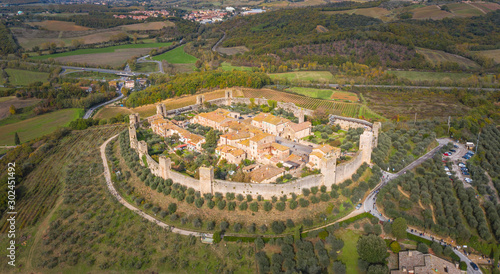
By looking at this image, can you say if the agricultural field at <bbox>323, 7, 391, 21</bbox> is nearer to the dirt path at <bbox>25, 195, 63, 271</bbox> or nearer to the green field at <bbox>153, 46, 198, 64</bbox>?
the green field at <bbox>153, 46, 198, 64</bbox>

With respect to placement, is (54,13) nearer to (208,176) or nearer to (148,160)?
(148,160)

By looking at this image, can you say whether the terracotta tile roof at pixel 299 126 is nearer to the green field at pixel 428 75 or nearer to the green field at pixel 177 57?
the green field at pixel 428 75

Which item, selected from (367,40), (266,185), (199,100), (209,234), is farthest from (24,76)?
(367,40)

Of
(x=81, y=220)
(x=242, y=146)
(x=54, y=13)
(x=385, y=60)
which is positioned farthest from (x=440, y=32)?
(x=54, y=13)

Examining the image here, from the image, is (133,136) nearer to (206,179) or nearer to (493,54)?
(206,179)

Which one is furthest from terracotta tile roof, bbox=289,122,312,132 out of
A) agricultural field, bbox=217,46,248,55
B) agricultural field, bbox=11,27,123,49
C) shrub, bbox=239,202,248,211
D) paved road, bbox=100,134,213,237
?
agricultural field, bbox=11,27,123,49

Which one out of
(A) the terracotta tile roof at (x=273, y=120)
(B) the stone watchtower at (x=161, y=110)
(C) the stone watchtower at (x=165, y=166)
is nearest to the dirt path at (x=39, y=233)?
(C) the stone watchtower at (x=165, y=166)
